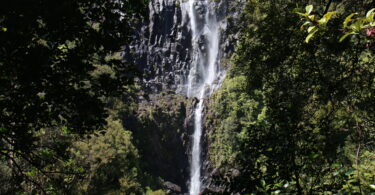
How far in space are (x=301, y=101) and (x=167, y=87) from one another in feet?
97.7

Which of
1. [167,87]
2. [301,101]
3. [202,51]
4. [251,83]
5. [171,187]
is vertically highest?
[202,51]

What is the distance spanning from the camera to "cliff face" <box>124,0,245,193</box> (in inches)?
1153

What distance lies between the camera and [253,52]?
560 centimetres

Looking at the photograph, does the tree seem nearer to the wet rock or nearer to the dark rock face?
the wet rock

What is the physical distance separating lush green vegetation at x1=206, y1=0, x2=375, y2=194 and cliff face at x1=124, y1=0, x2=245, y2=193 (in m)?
20.3

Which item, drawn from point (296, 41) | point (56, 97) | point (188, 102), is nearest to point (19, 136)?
point (56, 97)

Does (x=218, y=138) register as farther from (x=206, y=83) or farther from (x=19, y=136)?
(x=19, y=136)

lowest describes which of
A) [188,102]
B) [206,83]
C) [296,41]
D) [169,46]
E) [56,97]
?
[56,97]

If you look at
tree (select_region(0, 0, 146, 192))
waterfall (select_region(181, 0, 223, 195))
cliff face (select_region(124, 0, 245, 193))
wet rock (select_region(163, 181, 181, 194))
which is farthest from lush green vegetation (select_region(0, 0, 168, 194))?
waterfall (select_region(181, 0, 223, 195))

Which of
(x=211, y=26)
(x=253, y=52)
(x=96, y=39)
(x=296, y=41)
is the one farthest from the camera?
(x=211, y=26)

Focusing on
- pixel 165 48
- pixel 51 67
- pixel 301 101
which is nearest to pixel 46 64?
pixel 51 67

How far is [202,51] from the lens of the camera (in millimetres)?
33625

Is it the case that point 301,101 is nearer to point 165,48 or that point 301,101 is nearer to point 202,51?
point 202,51

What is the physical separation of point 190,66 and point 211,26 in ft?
17.7
